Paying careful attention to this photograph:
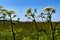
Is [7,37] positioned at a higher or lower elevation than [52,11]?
lower

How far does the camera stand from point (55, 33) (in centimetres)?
2083

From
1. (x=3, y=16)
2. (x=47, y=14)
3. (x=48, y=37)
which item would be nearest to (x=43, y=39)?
(x=48, y=37)

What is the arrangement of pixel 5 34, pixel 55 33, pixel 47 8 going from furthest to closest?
pixel 5 34
pixel 55 33
pixel 47 8

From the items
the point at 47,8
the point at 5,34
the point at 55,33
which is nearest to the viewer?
the point at 47,8

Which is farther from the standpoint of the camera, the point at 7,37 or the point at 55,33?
the point at 7,37

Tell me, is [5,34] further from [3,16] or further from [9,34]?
[3,16]

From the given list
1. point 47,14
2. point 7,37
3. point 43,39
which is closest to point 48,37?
point 43,39

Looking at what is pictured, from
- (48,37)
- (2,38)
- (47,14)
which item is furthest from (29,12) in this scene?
(2,38)

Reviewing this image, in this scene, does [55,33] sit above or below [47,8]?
below

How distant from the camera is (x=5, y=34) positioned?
72.7ft

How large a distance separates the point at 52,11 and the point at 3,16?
12.9 ft

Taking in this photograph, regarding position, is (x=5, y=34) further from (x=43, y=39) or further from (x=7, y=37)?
(x=43, y=39)

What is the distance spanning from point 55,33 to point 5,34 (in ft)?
14.8

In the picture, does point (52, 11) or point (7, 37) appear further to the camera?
point (7, 37)
